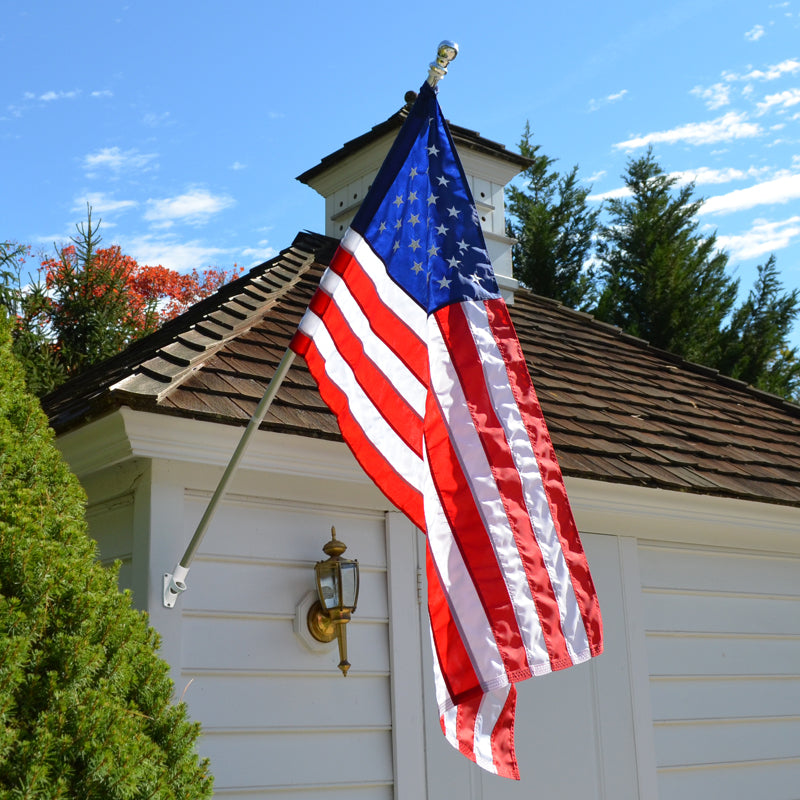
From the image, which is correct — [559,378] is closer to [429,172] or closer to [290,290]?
[290,290]

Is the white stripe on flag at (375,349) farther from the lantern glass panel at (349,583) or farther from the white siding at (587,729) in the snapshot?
the white siding at (587,729)

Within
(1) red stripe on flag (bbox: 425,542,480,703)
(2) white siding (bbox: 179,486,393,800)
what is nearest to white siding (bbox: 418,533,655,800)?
(2) white siding (bbox: 179,486,393,800)

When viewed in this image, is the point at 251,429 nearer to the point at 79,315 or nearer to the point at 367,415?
the point at 367,415

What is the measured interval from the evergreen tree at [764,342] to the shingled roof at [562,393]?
10.7m

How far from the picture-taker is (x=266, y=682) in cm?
422

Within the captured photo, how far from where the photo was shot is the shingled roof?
4254 mm

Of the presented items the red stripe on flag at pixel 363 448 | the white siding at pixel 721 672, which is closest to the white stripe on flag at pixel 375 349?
the red stripe on flag at pixel 363 448

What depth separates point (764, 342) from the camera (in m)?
19.3

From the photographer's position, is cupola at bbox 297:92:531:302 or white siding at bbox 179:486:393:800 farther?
cupola at bbox 297:92:531:302

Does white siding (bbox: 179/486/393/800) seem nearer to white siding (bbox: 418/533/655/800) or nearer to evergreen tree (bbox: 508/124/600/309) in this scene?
white siding (bbox: 418/533/655/800)

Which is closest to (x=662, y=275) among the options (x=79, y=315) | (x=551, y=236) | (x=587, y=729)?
(x=551, y=236)

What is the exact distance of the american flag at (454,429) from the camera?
3.18 m

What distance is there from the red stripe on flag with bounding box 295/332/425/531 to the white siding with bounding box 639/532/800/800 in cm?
291

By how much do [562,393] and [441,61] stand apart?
10.4 ft
